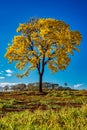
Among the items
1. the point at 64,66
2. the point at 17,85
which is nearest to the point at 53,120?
the point at 64,66

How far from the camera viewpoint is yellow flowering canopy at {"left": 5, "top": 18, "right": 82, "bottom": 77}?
51938mm

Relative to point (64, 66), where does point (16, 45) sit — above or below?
above

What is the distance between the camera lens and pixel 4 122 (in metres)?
11.5

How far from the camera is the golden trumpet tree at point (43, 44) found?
51969 millimetres

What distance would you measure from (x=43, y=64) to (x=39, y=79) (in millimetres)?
2474

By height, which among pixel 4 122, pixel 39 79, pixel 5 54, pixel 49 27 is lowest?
pixel 4 122

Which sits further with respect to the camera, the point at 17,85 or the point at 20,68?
the point at 17,85

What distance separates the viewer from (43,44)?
5259 centimetres

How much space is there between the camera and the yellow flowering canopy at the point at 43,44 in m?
51.9

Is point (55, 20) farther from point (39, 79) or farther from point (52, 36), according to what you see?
point (39, 79)

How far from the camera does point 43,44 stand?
2071 inches

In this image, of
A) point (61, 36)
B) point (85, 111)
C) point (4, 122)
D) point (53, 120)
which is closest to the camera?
point (4, 122)

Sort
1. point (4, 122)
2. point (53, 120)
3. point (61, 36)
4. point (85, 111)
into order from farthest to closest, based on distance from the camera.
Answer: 1. point (61, 36)
2. point (85, 111)
3. point (53, 120)
4. point (4, 122)

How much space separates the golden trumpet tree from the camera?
52.0m
